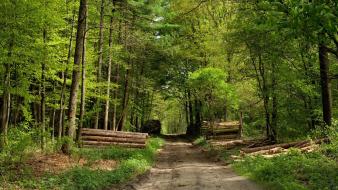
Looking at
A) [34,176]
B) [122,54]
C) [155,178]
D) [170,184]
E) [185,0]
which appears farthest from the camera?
[185,0]

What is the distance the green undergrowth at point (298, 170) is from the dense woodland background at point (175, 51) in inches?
103

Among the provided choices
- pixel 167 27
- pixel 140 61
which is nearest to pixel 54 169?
pixel 167 27

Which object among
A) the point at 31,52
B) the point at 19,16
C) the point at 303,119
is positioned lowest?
the point at 303,119

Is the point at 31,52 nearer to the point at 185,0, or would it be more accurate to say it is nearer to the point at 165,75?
the point at 185,0

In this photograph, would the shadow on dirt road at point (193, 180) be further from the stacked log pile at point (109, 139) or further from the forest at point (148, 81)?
the stacked log pile at point (109, 139)

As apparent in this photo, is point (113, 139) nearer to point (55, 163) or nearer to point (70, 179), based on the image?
point (55, 163)

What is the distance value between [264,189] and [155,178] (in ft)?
14.6

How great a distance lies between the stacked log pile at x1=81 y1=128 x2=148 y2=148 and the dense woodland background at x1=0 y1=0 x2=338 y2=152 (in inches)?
43.4

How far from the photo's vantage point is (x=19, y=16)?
15.2 m

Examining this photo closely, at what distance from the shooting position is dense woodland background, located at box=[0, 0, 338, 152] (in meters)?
12.9

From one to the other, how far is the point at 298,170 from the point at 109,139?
1331 centimetres

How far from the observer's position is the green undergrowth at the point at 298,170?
34.8ft

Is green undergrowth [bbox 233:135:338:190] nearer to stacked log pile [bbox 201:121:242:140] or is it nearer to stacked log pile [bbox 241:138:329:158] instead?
stacked log pile [bbox 241:138:329:158]

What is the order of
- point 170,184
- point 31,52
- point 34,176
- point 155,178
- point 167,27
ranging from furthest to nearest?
point 167,27 → point 31,52 → point 155,178 → point 170,184 → point 34,176
